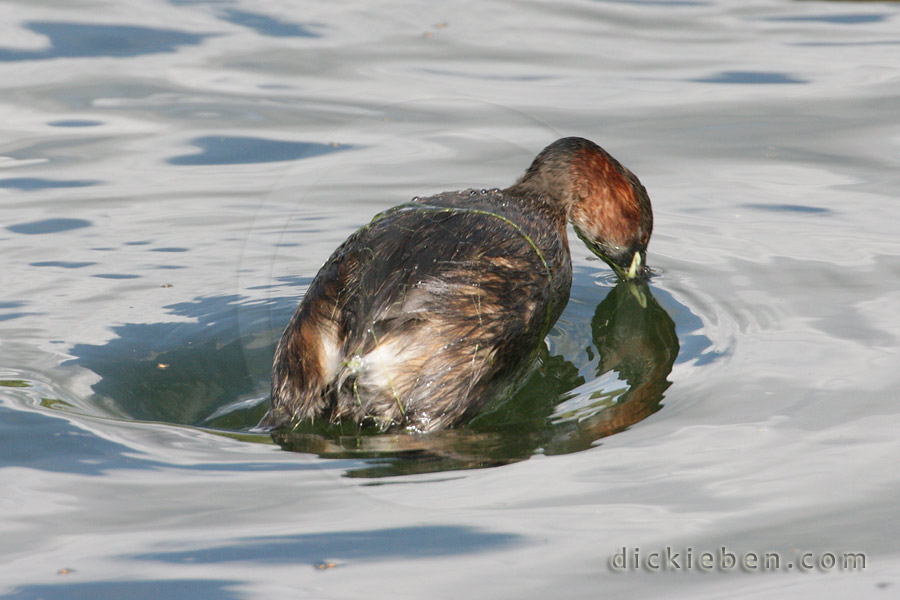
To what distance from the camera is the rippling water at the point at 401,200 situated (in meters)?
3.50

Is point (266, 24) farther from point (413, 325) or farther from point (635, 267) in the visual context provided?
point (413, 325)

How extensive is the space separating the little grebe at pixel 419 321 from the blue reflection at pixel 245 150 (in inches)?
128

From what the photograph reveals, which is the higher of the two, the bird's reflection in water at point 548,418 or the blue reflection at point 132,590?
the bird's reflection in water at point 548,418

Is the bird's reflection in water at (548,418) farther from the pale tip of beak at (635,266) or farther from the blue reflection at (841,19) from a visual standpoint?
the blue reflection at (841,19)

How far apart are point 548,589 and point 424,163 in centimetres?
504

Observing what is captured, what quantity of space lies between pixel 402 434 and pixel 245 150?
14.6 ft

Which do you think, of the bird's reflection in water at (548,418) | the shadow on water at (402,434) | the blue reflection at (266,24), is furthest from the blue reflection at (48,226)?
the blue reflection at (266,24)

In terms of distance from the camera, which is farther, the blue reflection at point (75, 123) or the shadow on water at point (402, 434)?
the blue reflection at point (75, 123)

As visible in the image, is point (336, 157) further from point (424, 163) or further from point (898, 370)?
point (898, 370)

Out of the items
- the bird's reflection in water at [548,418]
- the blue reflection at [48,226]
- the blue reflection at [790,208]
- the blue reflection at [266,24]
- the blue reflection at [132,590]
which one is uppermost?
the blue reflection at [266,24]

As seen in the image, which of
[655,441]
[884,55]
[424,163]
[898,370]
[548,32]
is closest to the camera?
→ [655,441]

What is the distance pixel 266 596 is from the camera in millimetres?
3182

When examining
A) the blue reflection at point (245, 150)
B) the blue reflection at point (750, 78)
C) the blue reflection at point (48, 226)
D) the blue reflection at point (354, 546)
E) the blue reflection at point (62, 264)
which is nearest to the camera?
the blue reflection at point (354, 546)

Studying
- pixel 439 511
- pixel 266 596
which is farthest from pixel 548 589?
pixel 266 596
